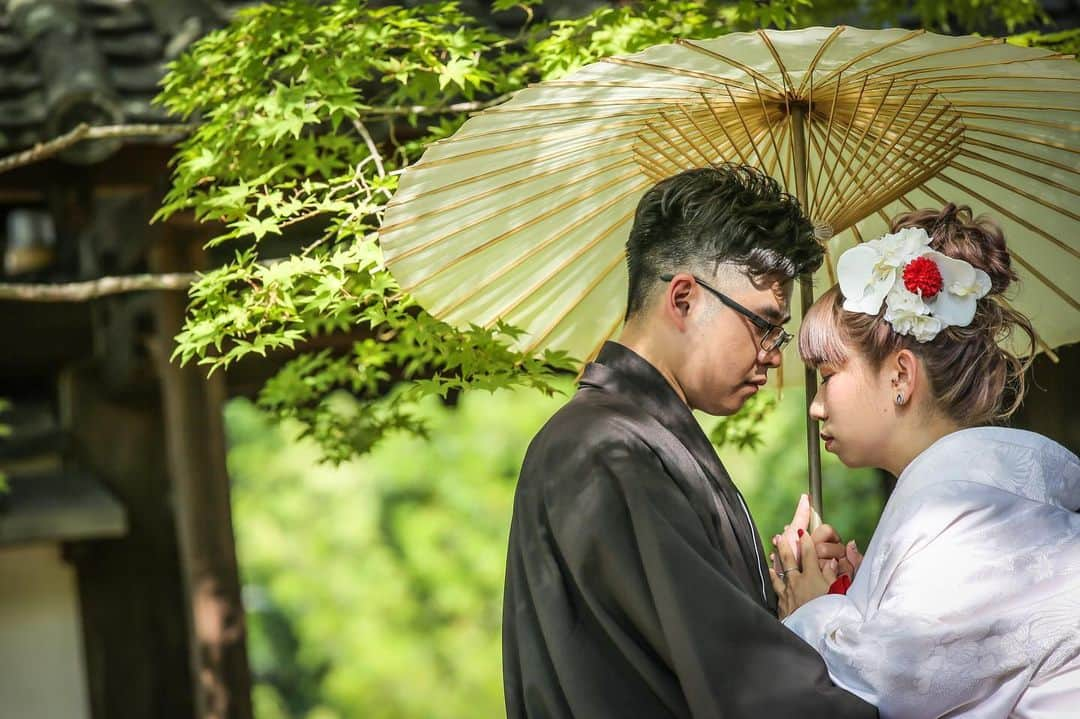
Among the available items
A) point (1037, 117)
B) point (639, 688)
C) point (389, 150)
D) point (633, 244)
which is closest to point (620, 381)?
point (633, 244)

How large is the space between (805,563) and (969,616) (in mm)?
431

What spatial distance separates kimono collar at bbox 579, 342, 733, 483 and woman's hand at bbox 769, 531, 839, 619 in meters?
0.20

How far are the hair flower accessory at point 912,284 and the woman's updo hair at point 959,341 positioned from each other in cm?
3

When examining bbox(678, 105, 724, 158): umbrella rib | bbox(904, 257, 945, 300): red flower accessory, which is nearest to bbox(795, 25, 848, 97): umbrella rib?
bbox(678, 105, 724, 158): umbrella rib

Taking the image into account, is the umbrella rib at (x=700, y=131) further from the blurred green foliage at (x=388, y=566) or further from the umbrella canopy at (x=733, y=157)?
the blurred green foliage at (x=388, y=566)

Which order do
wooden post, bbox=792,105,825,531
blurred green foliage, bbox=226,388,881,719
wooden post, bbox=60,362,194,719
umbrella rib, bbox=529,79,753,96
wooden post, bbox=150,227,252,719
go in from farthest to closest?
blurred green foliage, bbox=226,388,881,719
wooden post, bbox=60,362,194,719
wooden post, bbox=150,227,252,719
wooden post, bbox=792,105,825,531
umbrella rib, bbox=529,79,753,96

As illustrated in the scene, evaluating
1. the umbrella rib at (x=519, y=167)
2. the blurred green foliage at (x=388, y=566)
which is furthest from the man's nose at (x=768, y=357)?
the blurred green foliage at (x=388, y=566)

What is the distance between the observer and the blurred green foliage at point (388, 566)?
11.2 meters

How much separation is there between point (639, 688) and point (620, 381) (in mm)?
563

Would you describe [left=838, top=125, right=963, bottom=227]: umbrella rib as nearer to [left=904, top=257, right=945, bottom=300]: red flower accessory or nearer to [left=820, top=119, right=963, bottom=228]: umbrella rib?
[left=820, top=119, right=963, bottom=228]: umbrella rib

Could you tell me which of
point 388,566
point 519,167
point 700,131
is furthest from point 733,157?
point 388,566

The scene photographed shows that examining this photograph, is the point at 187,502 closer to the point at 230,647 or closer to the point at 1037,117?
the point at 230,647

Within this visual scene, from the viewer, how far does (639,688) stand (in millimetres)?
2229

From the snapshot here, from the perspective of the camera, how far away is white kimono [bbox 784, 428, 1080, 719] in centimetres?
214
